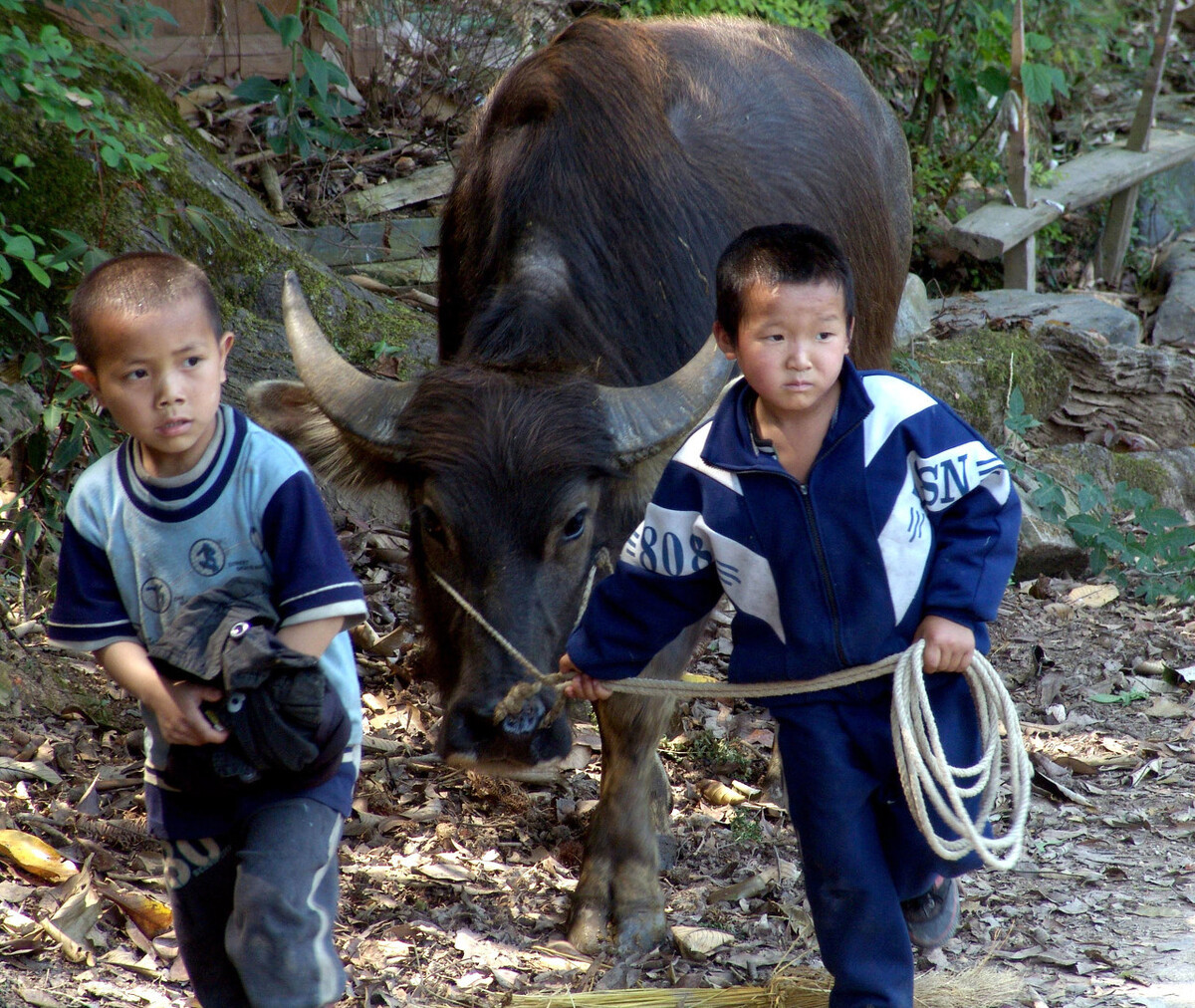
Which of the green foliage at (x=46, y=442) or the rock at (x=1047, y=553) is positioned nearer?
the green foliage at (x=46, y=442)

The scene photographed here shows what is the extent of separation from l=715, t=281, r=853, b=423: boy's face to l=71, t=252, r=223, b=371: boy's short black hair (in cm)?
98

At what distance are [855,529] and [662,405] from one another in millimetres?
928

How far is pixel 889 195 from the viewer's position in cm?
516

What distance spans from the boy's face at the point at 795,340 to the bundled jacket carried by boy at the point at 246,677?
98cm

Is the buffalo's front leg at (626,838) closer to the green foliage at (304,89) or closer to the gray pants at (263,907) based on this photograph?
the gray pants at (263,907)

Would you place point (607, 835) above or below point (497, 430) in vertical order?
below

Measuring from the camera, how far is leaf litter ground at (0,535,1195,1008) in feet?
9.96

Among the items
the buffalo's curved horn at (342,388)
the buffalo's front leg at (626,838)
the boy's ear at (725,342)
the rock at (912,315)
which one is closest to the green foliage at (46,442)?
the buffalo's curved horn at (342,388)

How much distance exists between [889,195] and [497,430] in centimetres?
274

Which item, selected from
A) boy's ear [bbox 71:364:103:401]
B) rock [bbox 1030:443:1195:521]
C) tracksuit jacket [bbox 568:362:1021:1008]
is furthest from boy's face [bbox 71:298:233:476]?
rock [bbox 1030:443:1195:521]

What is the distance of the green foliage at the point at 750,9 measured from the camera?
287 inches

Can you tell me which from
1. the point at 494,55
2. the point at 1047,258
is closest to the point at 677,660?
the point at 494,55

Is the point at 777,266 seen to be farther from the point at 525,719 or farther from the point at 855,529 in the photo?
the point at 525,719

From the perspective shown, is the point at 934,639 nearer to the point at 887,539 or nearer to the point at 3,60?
the point at 887,539
